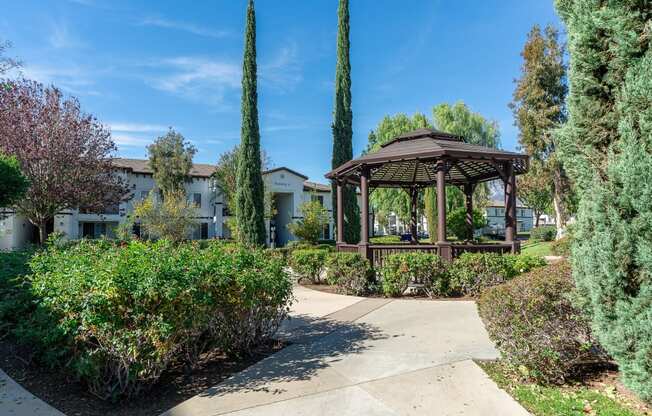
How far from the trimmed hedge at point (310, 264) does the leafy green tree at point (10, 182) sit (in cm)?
927

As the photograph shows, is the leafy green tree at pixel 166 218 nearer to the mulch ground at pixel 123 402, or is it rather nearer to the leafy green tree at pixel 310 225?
the leafy green tree at pixel 310 225

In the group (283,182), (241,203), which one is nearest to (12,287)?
(241,203)

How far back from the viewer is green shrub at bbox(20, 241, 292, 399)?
3381 mm

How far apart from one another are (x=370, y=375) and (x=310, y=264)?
7423mm

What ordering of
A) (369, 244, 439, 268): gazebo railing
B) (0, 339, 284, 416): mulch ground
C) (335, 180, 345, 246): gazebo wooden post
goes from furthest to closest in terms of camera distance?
(335, 180, 345, 246): gazebo wooden post < (369, 244, 439, 268): gazebo railing < (0, 339, 284, 416): mulch ground

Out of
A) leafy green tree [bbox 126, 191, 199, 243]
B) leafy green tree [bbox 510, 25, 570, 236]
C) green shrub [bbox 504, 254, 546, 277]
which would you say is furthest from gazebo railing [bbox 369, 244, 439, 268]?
leafy green tree [bbox 510, 25, 570, 236]

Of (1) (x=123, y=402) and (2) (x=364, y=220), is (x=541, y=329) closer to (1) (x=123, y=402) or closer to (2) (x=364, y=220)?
(1) (x=123, y=402)

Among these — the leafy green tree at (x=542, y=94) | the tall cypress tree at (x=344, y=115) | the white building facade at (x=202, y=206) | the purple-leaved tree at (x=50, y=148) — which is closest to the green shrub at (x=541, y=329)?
the tall cypress tree at (x=344, y=115)

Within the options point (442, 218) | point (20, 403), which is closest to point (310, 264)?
point (442, 218)

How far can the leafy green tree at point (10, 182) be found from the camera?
1178 cm

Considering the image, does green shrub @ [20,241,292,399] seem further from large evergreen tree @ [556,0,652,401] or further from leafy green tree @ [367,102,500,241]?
leafy green tree @ [367,102,500,241]

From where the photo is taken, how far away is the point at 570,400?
11.5 feet

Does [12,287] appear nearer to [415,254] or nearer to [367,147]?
[415,254]

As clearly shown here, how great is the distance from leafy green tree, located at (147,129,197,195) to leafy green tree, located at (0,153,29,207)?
61.3ft
